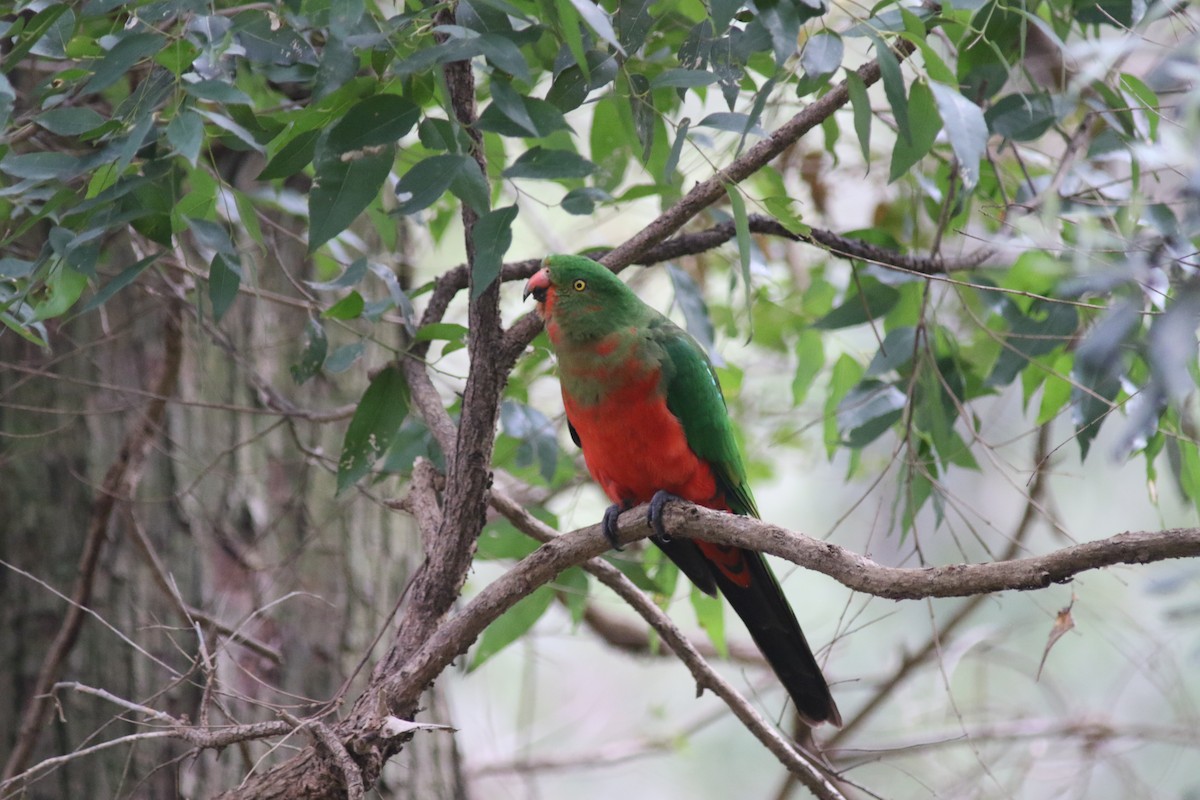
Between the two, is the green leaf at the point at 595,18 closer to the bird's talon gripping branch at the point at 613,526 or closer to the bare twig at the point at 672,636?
the bird's talon gripping branch at the point at 613,526

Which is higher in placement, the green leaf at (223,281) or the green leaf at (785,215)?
the green leaf at (785,215)

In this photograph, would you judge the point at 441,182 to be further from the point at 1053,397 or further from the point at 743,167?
the point at 1053,397

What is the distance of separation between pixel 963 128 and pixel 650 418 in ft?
4.85

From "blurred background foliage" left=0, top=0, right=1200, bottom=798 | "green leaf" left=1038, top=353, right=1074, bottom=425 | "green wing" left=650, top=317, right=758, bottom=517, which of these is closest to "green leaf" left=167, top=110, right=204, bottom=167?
"blurred background foliage" left=0, top=0, right=1200, bottom=798

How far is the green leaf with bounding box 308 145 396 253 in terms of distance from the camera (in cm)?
227

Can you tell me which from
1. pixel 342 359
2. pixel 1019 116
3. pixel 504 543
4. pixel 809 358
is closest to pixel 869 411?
pixel 809 358

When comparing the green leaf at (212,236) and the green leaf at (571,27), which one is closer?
the green leaf at (571,27)

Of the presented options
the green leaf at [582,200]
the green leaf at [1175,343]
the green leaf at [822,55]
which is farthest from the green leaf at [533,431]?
the green leaf at [1175,343]

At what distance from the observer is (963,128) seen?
2098 mm

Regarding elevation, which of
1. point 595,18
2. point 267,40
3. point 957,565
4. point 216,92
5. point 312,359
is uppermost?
point 267,40

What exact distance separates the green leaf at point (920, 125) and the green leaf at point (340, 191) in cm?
116

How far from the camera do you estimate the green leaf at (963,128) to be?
2.02 metres

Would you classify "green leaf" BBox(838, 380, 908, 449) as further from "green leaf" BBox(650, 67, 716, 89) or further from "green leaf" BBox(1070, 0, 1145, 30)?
"green leaf" BBox(650, 67, 716, 89)

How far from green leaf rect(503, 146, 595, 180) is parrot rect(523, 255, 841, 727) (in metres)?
0.62
